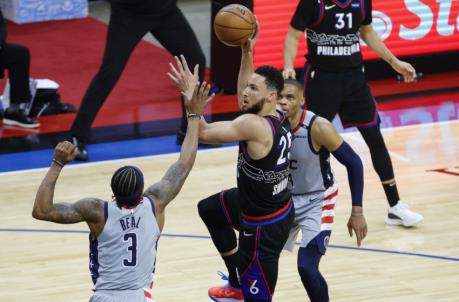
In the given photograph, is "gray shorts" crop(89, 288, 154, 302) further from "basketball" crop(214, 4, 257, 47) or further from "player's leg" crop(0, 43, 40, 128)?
"player's leg" crop(0, 43, 40, 128)

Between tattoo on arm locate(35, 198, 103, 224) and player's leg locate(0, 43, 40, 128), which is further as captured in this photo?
player's leg locate(0, 43, 40, 128)

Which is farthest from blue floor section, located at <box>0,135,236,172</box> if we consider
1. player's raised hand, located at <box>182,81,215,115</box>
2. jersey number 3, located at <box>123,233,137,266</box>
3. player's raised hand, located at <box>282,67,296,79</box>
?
jersey number 3, located at <box>123,233,137,266</box>

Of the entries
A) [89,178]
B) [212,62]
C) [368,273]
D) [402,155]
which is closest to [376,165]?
[368,273]

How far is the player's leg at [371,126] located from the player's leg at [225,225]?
1.98m

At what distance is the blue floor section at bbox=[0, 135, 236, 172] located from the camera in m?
10.5

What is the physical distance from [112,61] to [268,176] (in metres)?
4.28

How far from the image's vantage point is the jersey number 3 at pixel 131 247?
5743 mm

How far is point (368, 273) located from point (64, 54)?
7443 mm

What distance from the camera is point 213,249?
8.41 m

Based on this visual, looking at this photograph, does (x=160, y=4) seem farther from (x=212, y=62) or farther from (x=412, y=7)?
(x=412, y=7)

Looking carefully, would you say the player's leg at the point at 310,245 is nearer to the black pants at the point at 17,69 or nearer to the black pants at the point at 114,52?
the black pants at the point at 114,52

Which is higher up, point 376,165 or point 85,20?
point 376,165

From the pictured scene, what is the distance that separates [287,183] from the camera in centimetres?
670

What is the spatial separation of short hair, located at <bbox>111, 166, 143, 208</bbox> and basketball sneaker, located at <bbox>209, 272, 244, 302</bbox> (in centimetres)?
185
